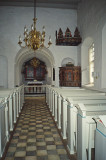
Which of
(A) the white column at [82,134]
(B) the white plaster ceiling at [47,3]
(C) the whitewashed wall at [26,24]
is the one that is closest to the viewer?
(A) the white column at [82,134]

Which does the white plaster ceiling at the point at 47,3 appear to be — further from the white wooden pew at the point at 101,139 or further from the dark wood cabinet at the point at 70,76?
the white wooden pew at the point at 101,139

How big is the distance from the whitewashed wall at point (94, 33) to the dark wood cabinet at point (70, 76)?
1.07 feet

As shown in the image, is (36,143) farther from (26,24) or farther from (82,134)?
(26,24)

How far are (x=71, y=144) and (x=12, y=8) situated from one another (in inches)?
391

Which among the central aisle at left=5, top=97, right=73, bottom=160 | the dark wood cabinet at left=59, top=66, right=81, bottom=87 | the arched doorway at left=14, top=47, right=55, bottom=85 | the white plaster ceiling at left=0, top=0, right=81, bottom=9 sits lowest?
the central aisle at left=5, top=97, right=73, bottom=160

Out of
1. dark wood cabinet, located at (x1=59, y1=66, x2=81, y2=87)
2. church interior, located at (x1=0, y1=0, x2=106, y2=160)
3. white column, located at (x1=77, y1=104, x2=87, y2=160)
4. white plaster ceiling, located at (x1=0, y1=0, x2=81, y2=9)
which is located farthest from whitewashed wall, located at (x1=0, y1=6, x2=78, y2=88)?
white column, located at (x1=77, y1=104, x2=87, y2=160)

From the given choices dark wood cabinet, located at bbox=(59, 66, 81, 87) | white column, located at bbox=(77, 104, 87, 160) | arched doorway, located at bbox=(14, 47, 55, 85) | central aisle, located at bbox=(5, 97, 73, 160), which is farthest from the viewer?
arched doorway, located at bbox=(14, 47, 55, 85)

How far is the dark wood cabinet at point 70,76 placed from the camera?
8.95m

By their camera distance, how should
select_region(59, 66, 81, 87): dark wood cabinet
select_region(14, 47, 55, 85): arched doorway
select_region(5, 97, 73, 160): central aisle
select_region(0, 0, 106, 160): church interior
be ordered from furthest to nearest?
select_region(14, 47, 55, 85): arched doorway < select_region(59, 66, 81, 87): dark wood cabinet < select_region(0, 0, 106, 160): church interior < select_region(5, 97, 73, 160): central aisle

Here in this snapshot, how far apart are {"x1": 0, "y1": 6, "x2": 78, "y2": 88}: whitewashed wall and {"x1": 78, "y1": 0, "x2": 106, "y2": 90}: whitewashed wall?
1.37 meters

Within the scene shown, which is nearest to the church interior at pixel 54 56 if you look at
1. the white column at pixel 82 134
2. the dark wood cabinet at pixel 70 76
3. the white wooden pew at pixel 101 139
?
the dark wood cabinet at pixel 70 76

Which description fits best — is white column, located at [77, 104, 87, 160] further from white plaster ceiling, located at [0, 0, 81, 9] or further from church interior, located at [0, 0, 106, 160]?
white plaster ceiling, located at [0, 0, 81, 9]

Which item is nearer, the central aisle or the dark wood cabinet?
the central aisle

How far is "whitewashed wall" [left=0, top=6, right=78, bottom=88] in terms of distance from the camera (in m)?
10.0
